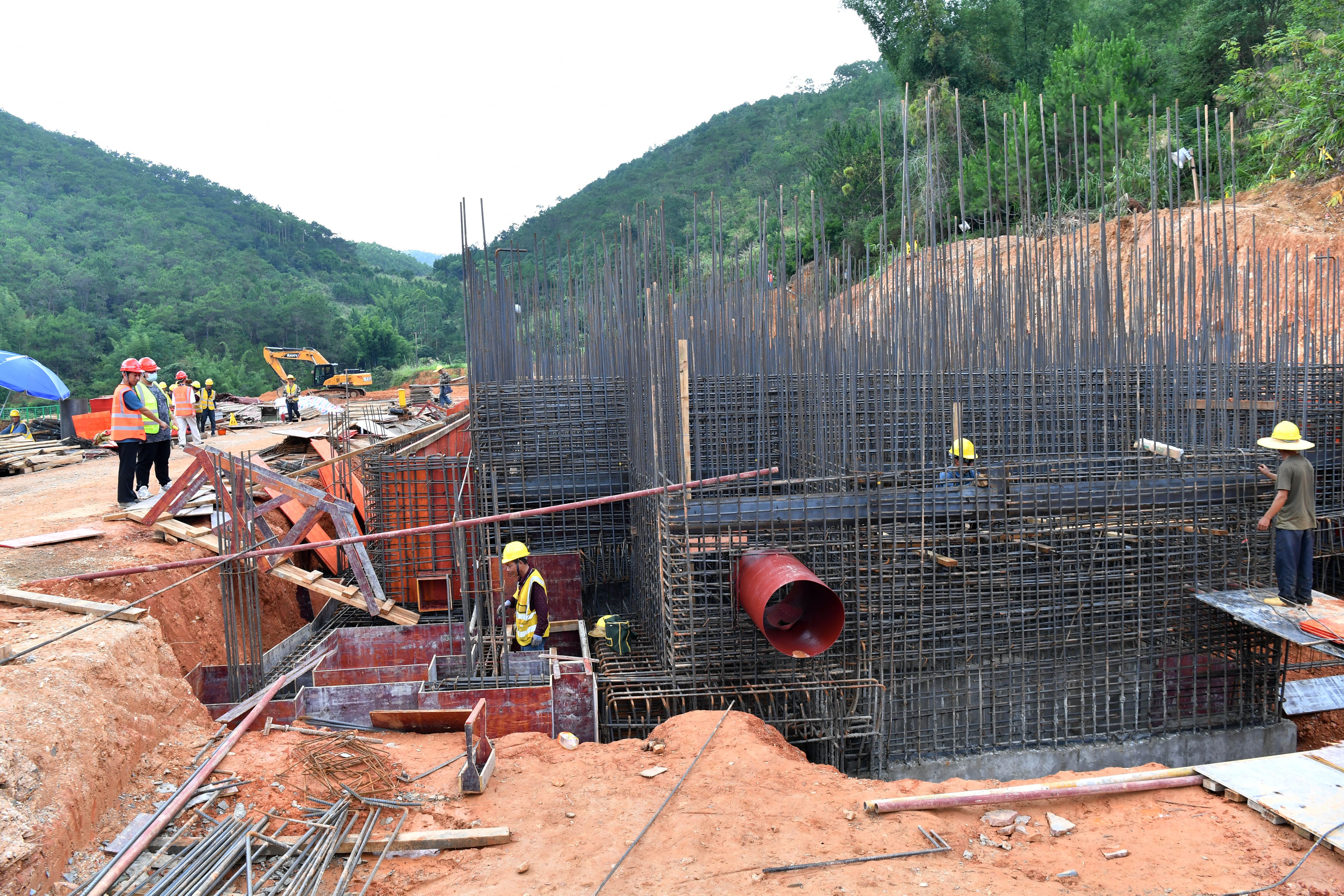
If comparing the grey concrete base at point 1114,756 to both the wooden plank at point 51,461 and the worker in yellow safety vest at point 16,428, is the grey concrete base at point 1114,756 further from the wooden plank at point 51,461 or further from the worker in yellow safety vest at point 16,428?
the worker in yellow safety vest at point 16,428

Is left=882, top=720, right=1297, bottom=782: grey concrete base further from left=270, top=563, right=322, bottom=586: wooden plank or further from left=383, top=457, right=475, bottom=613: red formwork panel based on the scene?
left=383, top=457, right=475, bottom=613: red formwork panel

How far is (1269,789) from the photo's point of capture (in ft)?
14.1

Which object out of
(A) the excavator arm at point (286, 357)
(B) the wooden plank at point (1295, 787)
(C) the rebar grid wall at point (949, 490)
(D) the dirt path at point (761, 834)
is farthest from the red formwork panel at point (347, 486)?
(A) the excavator arm at point (286, 357)

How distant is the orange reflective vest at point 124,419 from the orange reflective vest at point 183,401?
3.07m

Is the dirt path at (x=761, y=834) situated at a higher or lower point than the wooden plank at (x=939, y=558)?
lower

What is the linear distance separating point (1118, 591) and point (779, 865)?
3938 millimetres

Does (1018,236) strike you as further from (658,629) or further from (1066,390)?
(658,629)

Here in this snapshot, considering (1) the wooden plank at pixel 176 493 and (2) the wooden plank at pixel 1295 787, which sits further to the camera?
(1) the wooden plank at pixel 176 493

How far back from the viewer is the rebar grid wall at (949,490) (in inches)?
224

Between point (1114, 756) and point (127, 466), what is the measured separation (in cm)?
1007

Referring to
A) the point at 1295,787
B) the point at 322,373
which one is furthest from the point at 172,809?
the point at 322,373

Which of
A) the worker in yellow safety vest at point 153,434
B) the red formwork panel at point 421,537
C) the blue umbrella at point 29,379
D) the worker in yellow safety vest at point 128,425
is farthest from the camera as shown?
the blue umbrella at point 29,379

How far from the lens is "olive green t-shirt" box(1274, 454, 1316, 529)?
575 cm

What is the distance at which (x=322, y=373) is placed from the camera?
105ft
